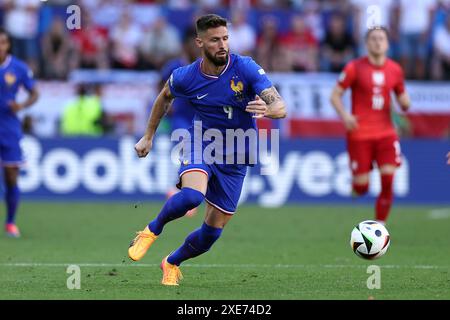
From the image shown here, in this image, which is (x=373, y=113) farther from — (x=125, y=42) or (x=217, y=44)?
(x=125, y=42)

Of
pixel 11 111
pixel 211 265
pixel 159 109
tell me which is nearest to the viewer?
pixel 159 109

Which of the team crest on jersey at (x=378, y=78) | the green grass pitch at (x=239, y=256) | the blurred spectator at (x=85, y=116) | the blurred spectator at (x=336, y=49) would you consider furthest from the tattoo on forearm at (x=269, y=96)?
the blurred spectator at (x=336, y=49)

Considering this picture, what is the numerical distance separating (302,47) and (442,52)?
3024 millimetres

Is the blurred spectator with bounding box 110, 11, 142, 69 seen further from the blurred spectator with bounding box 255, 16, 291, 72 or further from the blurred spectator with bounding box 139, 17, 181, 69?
the blurred spectator with bounding box 255, 16, 291, 72

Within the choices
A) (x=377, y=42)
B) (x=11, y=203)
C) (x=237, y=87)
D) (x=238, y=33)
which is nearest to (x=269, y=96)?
(x=237, y=87)

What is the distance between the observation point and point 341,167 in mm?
18797

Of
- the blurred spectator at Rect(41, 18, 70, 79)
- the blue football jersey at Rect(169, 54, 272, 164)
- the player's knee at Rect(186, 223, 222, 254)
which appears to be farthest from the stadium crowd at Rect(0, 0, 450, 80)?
the player's knee at Rect(186, 223, 222, 254)

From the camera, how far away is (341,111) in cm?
1386

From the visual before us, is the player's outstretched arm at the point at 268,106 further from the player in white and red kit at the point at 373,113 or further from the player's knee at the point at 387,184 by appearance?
the player's knee at the point at 387,184

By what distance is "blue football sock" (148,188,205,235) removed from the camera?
8.69m

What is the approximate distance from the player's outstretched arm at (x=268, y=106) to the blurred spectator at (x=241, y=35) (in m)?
12.7
